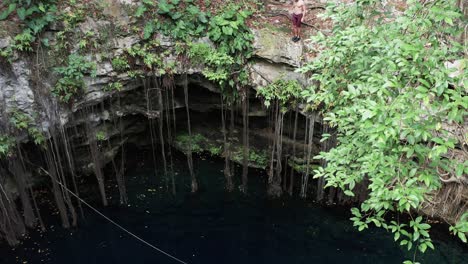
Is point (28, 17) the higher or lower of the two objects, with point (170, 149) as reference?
higher

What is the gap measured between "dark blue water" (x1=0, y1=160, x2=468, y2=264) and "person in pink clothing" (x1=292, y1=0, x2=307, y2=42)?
3.89 metres

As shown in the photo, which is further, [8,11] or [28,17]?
[28,17]

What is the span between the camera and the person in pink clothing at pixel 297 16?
884 centimetres

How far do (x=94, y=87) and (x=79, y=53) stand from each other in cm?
76

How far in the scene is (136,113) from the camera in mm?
9648

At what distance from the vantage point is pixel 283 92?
8805mm

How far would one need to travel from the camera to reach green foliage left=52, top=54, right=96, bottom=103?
795 cm

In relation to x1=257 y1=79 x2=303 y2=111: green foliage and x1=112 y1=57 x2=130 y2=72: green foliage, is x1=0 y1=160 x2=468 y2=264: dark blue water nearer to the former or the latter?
x1=257 y1=79 x2=303 y2=111: green foliage

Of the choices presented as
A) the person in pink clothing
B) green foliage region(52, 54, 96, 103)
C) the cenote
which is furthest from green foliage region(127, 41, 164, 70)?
the person in pink clothing

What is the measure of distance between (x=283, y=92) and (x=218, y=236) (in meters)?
3.48

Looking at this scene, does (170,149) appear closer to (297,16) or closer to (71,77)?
(71,77)

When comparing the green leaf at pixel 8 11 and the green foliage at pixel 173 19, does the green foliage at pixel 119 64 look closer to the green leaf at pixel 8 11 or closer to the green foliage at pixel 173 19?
the green foliage at pixel 173 19

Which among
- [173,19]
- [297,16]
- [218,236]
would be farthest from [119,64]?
[218,236]

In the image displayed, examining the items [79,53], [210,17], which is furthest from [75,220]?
[210,17]
